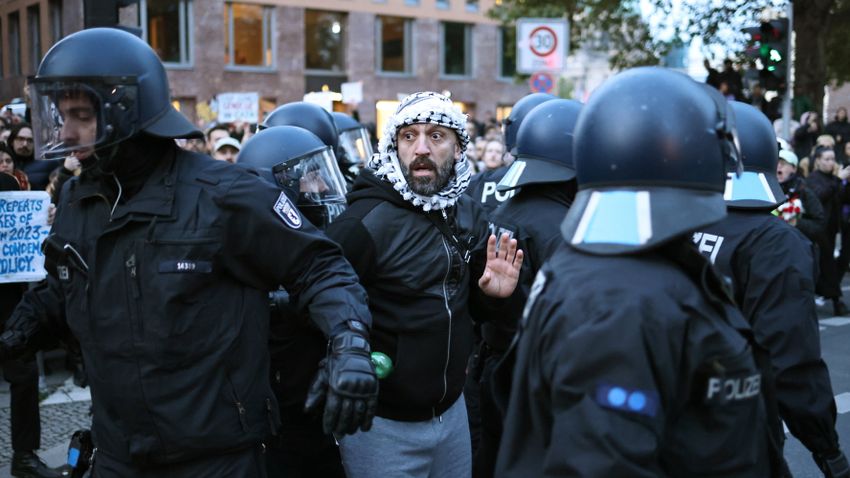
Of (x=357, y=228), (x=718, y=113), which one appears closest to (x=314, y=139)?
(x=357, y=228)

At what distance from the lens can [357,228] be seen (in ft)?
10.8

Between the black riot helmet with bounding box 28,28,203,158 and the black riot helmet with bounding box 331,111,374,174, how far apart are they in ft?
12.6

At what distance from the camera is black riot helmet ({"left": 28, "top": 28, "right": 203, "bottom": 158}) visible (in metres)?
2.67

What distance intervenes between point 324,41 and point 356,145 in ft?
86.5

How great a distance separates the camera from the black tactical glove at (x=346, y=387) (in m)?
2.45

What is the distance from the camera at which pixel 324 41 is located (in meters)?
33.1

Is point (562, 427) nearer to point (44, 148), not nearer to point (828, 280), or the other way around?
point (44, 148)

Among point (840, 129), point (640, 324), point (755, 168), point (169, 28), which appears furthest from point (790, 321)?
point (169, 28)

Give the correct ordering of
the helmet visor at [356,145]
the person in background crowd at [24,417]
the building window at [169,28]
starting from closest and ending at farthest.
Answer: the person in background crowd at [24,417], the helmet visor at [356,145], the building window at [169,28]

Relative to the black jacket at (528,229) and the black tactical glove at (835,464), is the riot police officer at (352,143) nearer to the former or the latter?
the black jacket at (528,229)

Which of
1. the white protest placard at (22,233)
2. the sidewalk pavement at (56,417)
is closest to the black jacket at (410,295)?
the sidewalk pavement at (56,417)

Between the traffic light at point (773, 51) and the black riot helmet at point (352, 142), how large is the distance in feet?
26.2

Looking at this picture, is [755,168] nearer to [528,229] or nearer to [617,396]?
[528,229]

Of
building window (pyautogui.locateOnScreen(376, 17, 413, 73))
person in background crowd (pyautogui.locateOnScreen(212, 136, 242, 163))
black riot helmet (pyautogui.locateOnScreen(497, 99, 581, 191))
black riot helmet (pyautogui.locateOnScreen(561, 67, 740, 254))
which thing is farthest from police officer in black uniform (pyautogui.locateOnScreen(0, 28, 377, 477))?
building window (pyautogui.locateOnScreen(376, 17, 413, 73))
